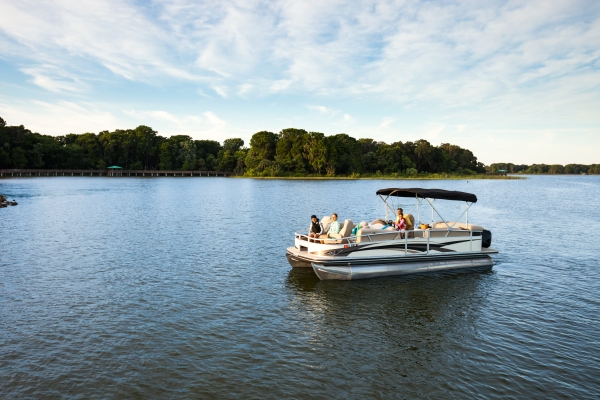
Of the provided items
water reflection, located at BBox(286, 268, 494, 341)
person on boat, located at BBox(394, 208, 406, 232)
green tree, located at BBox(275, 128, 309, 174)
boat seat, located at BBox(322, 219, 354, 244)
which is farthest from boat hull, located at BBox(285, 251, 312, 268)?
green tree, located at BBox(275, 128, 309, 174)

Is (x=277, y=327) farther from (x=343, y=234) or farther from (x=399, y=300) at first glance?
(x=343, y=234)

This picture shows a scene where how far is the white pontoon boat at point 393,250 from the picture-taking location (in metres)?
17.8

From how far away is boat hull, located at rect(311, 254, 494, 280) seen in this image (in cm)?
1775

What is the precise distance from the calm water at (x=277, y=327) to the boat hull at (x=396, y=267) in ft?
1.41

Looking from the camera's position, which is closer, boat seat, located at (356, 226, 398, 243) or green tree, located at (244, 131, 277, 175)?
boat seat, located at (356, 226, 398, 243)

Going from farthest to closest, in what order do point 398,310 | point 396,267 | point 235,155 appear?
point 235,155
point 396,267
point 398,310

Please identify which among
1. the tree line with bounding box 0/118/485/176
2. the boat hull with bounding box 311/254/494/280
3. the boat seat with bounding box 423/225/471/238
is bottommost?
the boat hull with bounding box 311/254/494/280

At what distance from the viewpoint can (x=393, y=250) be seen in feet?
60.6

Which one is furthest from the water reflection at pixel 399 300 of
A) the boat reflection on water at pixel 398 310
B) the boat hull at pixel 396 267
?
the boat hull at pixel 396 267

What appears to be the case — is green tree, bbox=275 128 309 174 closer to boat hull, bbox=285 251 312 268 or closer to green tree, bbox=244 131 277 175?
green tree, bbox=244 131 277 175

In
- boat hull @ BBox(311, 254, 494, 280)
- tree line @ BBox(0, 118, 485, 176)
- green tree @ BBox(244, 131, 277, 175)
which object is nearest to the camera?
boat hull @ BBox(311, 254, 494, 280)

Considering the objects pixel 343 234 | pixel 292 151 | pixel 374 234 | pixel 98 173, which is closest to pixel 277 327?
pixel 343 234

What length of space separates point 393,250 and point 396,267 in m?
0.82

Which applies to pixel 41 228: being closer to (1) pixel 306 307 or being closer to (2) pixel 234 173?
(1) pixel 306 307
